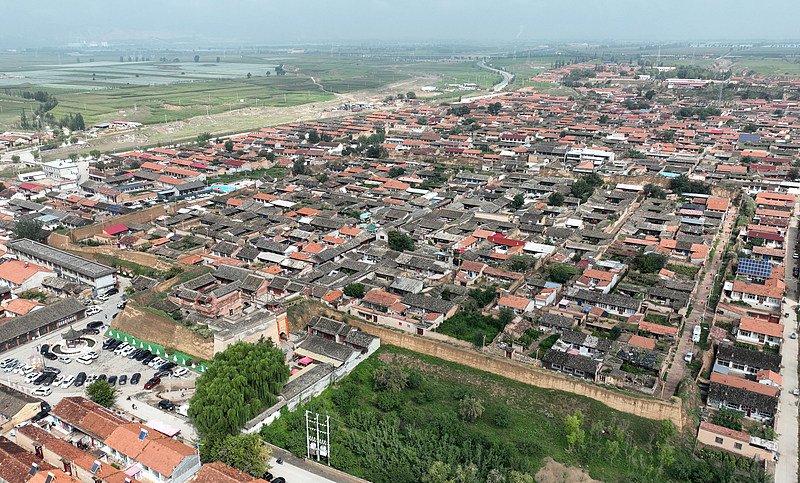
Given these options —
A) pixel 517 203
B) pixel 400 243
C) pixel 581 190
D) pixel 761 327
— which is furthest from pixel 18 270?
pixel 581 190

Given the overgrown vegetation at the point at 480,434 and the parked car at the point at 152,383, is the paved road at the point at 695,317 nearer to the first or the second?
the overgrown vegetation at the point at 480,434

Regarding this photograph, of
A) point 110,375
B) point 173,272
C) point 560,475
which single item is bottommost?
point 560,475

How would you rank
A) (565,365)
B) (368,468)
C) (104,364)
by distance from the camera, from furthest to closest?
1. (104,364)
2. (565,365)
3. (368,468)

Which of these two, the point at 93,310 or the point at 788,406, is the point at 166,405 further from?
the point at 788,406

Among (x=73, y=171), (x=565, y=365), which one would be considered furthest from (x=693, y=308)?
(x=73, y=171)

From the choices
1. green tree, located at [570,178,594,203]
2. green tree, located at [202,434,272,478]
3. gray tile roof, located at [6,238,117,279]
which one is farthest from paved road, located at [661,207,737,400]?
gray tile roof, located at [6,238,117,279]

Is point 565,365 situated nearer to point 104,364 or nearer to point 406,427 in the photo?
point 406,427

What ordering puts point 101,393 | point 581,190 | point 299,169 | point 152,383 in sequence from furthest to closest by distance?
point 299,169 → point 581,190 → point 152,383 → point 101,393

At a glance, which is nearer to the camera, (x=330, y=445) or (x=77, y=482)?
(x=77, y=482)
